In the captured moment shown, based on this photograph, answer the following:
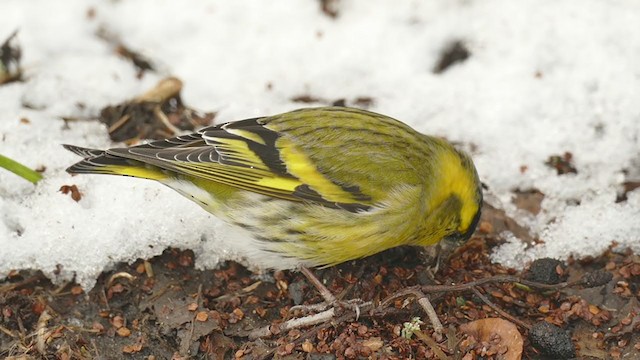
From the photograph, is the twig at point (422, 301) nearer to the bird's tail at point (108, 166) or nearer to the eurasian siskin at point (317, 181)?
the eurasian siskin at point (317, 181)

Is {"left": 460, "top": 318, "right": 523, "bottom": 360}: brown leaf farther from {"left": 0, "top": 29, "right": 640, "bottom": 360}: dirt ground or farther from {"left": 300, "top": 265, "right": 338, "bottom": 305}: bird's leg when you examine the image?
{"left": 300, "top": 265, "right": 338, "bottom": 305}: bird's leg

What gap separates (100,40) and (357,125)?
2.29 metres

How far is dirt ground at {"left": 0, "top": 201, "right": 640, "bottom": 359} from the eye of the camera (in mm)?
3361

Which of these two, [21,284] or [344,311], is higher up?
[344,311]

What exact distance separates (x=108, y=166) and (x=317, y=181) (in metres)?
0.88

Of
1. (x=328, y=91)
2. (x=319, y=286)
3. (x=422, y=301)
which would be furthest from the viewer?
(x=328, y=91)

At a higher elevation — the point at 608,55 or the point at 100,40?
the point at 608,55

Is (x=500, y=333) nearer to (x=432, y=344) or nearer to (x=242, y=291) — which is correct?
(x=432, y=344)

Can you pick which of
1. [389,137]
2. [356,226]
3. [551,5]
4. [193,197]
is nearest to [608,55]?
[551,5]

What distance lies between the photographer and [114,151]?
11.4 feet

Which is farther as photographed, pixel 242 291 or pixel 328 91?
pixel 328 91

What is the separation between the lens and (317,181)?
3.56 metres

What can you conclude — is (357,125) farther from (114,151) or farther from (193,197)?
(114,151)

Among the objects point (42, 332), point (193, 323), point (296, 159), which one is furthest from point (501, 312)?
point (42, 332)
